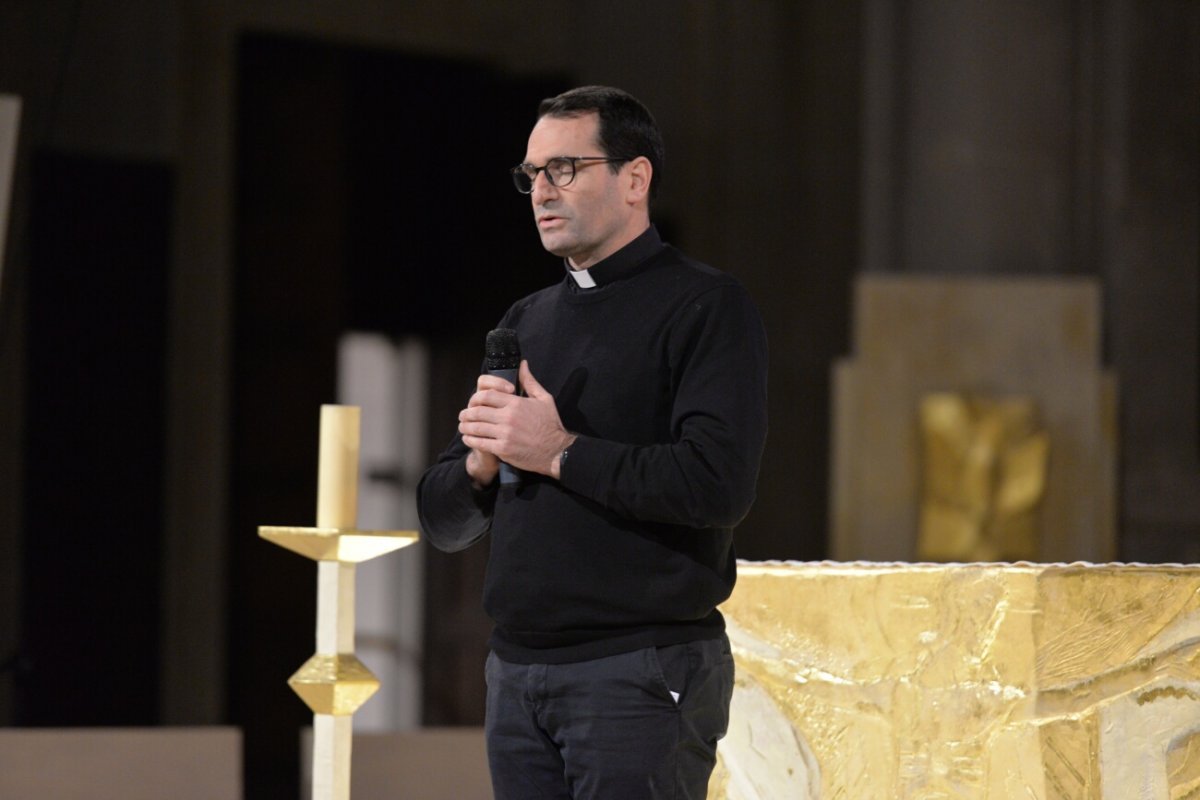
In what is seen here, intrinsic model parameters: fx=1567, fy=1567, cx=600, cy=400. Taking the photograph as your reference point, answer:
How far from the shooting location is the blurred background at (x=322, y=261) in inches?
229

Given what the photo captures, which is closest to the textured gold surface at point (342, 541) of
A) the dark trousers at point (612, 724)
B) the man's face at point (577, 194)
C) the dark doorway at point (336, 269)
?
the dark trousers at point (612, 724)

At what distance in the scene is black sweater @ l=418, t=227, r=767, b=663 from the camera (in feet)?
5.66

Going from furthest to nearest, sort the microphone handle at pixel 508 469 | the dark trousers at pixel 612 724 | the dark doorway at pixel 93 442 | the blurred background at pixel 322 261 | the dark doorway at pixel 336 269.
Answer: the dark doorway at pixel 336 269
the blurred background at pixel 322 261
the dark doorway at pixel 93 442
the microphone handle at pixel 508 469
the dark trousers at pixel 612 724

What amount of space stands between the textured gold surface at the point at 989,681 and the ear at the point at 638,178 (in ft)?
2.32

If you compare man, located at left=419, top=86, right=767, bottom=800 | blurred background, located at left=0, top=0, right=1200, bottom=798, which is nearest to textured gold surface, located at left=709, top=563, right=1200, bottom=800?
man, located at left=419, top=86, right=767, bottom=800

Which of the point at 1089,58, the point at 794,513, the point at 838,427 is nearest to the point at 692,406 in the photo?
the point at 838,427

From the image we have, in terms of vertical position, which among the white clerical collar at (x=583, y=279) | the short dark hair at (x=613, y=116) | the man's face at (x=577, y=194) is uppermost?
the short dark hair at (x=613, y=116)

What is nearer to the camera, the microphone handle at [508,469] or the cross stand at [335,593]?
the microphone handle at [508,469]

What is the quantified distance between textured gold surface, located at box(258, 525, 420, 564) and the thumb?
17.0 inches

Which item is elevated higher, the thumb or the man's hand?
the thumb

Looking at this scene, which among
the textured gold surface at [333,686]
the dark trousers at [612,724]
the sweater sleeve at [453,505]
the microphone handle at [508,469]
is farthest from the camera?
the textured gold surface at [333,686]

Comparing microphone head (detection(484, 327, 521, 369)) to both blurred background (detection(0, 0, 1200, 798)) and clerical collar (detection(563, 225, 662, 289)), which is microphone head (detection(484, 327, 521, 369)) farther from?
blurred background (detection(0, 0, 1200, 798))

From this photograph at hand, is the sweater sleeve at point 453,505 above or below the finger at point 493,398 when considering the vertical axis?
below

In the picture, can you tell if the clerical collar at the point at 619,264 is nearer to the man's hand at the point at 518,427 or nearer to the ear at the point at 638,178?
the ear at the point at 638,178
